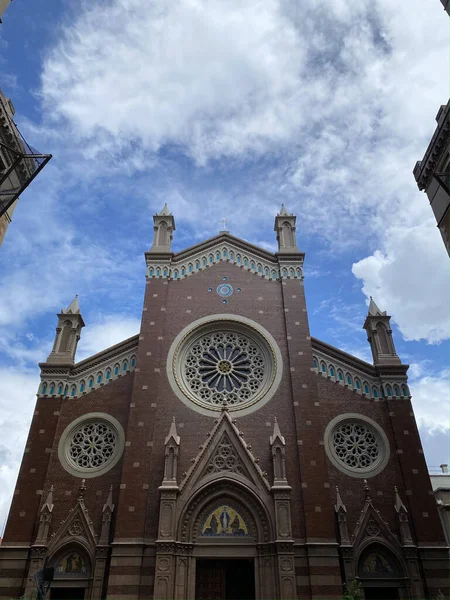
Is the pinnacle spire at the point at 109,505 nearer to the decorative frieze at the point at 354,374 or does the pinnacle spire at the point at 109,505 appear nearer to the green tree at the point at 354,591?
the green tree at the point at 354,591

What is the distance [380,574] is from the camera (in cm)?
2145

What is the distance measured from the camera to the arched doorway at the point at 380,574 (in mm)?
21188

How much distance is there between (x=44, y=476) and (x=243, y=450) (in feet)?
32.3

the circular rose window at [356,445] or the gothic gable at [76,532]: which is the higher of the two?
the circular rose window at [356,445]

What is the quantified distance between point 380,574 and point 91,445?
49.1 feet

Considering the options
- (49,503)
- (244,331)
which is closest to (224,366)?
(244,331)

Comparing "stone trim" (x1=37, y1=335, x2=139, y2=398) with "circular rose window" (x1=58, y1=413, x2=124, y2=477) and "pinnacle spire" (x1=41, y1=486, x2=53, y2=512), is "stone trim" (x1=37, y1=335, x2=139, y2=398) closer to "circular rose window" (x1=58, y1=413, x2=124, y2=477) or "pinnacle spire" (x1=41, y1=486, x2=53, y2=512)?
"circular rose window" (x1=58, y1=413, x2=124, y2=477)

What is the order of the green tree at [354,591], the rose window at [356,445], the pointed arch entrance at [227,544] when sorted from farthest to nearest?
the rose window at [356,445], the pointed arch entrance at [227,544], the green tree at [354,591]

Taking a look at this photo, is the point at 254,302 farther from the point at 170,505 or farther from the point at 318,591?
the point at 318,591

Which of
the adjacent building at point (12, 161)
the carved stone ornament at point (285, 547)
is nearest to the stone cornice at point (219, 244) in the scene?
the adjacent building at point (12, 161)

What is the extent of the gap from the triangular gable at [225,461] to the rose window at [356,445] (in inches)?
181

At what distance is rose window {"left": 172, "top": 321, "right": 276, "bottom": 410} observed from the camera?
25875mm

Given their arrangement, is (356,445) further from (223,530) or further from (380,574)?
(223,530)

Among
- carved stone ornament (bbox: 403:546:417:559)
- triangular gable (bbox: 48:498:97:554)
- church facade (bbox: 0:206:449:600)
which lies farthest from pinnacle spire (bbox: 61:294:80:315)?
carved stone ornament (bbox: 403:546:417:559)
